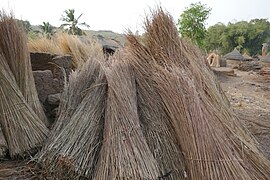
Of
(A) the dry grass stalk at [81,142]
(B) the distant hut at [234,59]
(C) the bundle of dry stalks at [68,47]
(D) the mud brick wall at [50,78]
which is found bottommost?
(B) the distant hut at [234,59]

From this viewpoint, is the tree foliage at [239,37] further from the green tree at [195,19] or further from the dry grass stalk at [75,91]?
the dry grass stalk at [75,91]

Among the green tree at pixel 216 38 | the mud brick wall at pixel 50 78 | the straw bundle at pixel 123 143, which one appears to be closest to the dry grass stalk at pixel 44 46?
the mud brick wall at pixel 50 78

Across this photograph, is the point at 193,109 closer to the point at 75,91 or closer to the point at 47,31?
the point at 75,91

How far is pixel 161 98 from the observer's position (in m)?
2.44

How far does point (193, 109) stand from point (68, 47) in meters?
2.68

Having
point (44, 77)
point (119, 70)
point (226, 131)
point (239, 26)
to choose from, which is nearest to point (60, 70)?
point (44, 77)

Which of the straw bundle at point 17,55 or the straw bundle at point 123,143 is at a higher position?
the straw bundle at point 17,55

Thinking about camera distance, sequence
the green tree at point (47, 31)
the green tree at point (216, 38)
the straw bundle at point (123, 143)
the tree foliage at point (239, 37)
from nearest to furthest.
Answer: the straw bundle at point (123, 143), the green tree at point (47, 31), the tree foliage at point (239, 37), the green tree at point (216, 38)

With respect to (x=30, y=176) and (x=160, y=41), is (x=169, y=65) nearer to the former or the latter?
(x=160, y=41)

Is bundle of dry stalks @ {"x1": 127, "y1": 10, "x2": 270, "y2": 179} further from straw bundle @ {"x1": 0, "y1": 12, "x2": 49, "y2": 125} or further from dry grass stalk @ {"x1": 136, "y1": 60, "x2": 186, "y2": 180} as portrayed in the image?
straw bundle @ {"x1": 0, "y1": 12, "x2": 49, "y2": 125}

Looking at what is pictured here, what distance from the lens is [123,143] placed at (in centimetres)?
201

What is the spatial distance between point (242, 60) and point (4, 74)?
20.2m

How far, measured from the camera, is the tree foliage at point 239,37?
37.0 metres

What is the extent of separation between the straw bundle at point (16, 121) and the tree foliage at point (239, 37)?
3558 cm
